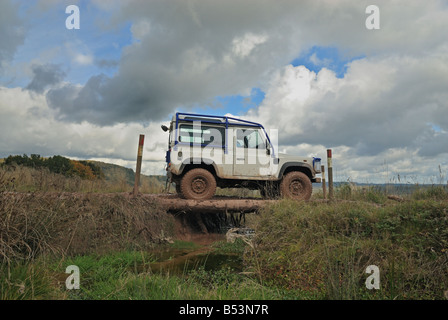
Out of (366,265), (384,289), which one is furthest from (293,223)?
(384,289)

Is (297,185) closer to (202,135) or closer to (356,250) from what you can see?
(202,135)

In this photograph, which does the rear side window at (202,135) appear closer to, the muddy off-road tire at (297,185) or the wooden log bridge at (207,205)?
the wooden log bridge at (207,205)

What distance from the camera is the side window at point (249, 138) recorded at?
8.54 m

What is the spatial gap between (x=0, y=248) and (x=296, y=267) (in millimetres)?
3997

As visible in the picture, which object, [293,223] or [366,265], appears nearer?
[366,265]

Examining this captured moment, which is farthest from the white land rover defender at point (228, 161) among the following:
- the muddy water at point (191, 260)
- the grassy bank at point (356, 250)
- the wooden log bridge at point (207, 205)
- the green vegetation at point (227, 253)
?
the grassy bank at point (356, 250)

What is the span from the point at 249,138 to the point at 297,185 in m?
2.03

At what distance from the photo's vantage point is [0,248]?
365cm

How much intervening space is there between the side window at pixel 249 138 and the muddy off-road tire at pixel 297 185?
1332 mm

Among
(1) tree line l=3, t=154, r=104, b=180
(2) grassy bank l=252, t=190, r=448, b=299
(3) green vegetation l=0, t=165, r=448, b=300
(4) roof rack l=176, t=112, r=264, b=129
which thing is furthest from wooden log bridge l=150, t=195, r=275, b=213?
(1) tree line l=3, t=154, r=104, b=180

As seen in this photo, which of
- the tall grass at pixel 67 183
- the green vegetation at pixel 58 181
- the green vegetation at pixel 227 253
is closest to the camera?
the green vegetation at pixel 227 253

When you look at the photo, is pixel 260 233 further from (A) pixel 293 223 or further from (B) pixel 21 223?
(B) pixel 21 223

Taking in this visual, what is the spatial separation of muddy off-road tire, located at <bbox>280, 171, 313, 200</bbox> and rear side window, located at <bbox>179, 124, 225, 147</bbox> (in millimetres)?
2209

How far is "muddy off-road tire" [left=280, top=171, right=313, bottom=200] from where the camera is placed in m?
8.54
